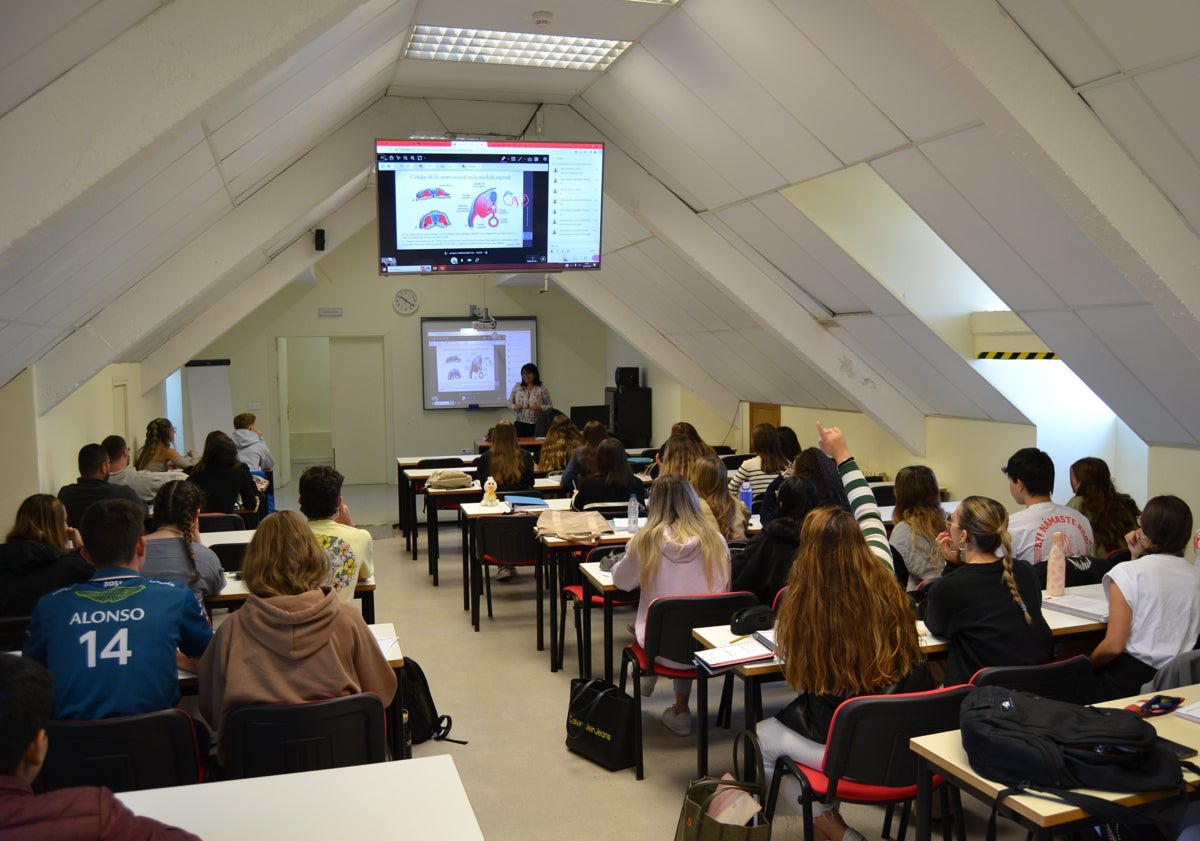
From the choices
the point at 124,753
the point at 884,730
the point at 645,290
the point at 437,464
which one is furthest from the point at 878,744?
the point at 645,290

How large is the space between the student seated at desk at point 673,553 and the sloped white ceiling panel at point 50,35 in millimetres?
2886

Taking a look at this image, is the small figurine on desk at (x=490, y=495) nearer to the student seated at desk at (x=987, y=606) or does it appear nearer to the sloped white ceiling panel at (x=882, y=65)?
the sloped white ceiling panel at (x=882, y=65)

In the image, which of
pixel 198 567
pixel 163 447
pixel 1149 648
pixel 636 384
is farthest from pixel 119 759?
pixel 636 384

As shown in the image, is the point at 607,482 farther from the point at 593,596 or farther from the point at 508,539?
the point at 593,596

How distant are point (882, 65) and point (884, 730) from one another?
126 inches

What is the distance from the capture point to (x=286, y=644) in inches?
117

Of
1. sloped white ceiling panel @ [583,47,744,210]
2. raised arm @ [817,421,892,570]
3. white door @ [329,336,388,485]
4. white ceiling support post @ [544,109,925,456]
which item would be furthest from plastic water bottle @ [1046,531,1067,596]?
white door @ [329,336,388,485]

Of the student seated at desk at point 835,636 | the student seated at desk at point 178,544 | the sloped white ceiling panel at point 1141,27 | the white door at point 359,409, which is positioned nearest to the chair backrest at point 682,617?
the student seated at desk at point 835,636

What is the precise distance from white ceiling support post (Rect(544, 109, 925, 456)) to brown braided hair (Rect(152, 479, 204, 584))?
461cm

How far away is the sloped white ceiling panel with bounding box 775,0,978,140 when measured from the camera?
14.5 ft

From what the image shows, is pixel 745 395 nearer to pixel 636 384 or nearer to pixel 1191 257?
pixel 636 384

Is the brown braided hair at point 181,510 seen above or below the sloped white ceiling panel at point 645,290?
below

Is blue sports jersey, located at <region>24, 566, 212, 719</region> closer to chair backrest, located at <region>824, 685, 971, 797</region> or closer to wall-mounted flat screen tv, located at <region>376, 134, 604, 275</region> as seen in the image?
chair backrest, located at <region>824, 685, 971, 797</region>

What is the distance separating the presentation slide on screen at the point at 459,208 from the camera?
20.5 feet
